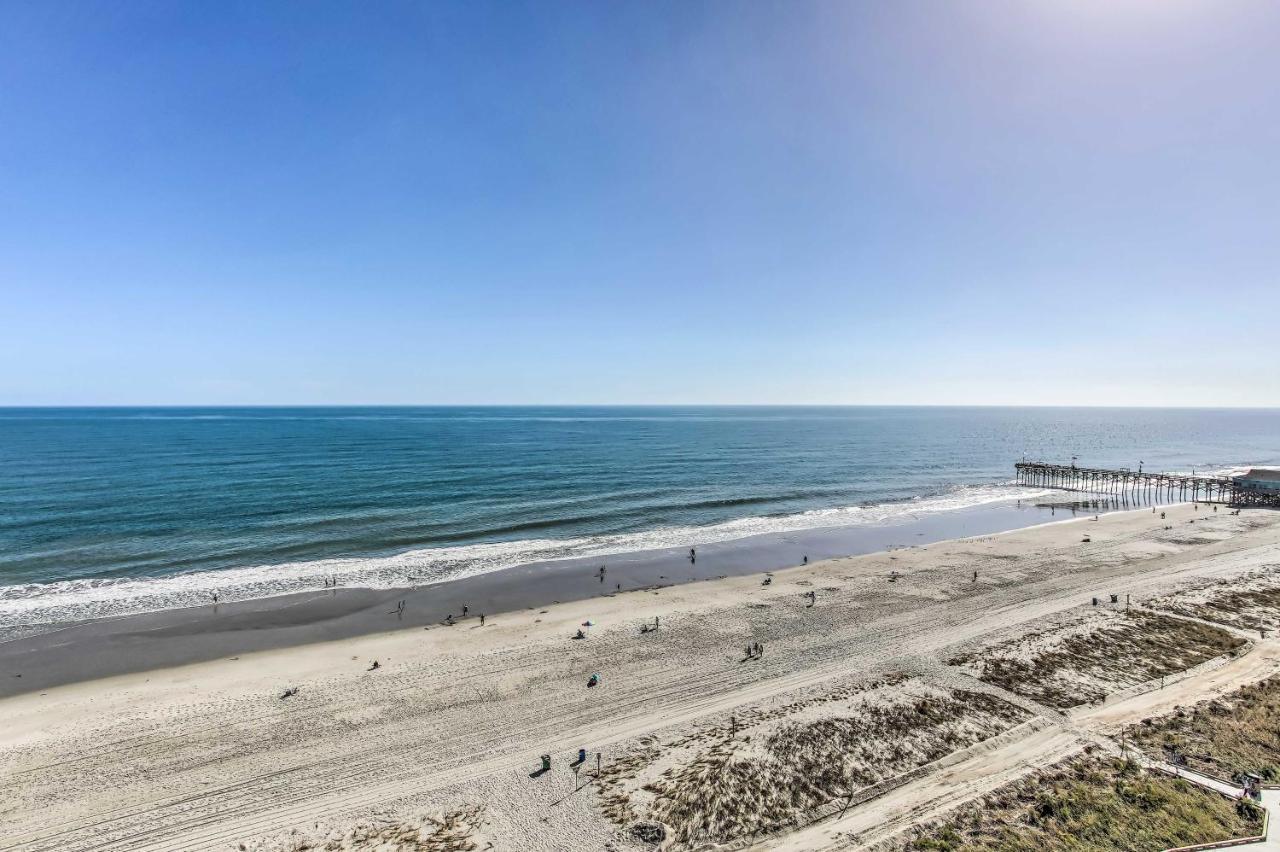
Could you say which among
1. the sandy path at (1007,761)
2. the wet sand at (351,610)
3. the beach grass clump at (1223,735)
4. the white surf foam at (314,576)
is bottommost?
the wet sand at (351,610)

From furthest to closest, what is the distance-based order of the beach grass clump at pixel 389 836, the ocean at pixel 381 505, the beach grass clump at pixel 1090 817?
the ocean at pixel 381 505, the beach grass clump at pixel 389 836, the beach grass clump at pixel 1090 817

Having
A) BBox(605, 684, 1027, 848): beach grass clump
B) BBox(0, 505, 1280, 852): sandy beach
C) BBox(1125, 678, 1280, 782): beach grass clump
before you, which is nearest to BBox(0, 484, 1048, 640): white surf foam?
BBox(0, 505, 1280, 852): sandy beach

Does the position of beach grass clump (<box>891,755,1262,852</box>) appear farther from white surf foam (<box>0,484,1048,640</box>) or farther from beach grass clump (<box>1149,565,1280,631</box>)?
white surf foam (<box>0,484,1048,640</box>)

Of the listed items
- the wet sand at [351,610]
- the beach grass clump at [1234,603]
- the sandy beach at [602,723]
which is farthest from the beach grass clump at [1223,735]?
the wet sand at [351,610]

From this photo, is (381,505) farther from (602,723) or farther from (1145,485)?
(1145,485)

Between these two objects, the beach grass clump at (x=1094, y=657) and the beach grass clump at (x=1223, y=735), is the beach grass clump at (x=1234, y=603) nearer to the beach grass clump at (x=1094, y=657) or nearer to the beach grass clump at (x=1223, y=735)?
the beach grass clump at (x=1094, y=657)

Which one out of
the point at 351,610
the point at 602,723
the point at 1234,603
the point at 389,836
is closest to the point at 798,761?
the point at 602,723
